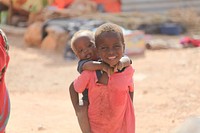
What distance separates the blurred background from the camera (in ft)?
17.6

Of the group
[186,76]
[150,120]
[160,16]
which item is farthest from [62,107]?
[160,16]

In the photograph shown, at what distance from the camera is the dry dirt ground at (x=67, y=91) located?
5137mm

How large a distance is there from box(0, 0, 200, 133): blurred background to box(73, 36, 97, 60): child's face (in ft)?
2.35

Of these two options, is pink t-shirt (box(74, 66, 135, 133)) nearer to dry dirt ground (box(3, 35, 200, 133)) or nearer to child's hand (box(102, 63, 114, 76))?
child's hand (box(102, 63, 114, 76))

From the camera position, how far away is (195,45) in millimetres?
9680

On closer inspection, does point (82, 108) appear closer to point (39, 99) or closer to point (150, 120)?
point (150, 120)

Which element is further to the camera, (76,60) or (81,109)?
(76,60)

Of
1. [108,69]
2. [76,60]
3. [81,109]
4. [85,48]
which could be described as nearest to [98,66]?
[108,69]

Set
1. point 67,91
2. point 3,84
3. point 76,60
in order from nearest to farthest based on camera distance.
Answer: point 3,84, point 67,91, point 76,60

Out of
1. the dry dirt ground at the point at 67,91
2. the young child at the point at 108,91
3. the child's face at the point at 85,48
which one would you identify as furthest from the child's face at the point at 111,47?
the dry dirt ground at the point at 67,91

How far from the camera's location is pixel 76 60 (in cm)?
908

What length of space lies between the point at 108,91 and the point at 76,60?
18.8ft

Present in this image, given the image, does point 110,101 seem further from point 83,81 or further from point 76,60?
point 76,60

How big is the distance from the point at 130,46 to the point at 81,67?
19.4 feet
